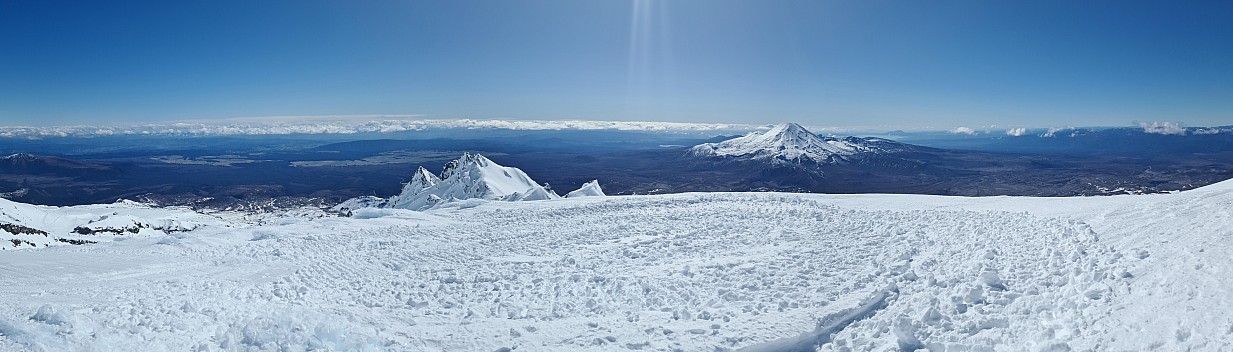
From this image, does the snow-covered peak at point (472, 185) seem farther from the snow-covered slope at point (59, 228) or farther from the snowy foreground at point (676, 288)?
the snowy foreground at point (676, 288)

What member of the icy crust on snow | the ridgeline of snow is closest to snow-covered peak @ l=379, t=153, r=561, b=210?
the ridgeline of snow

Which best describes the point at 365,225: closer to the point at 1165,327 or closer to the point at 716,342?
the point at 716,342

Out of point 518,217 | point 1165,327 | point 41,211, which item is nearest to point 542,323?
point 1165,327

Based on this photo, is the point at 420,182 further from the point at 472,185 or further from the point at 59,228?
the point at 59,228

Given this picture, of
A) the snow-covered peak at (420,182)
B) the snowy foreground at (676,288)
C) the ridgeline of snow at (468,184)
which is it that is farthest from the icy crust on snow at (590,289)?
the snow-covered peak at (420,182)

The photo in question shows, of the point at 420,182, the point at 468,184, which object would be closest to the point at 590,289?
the point at 468,184
